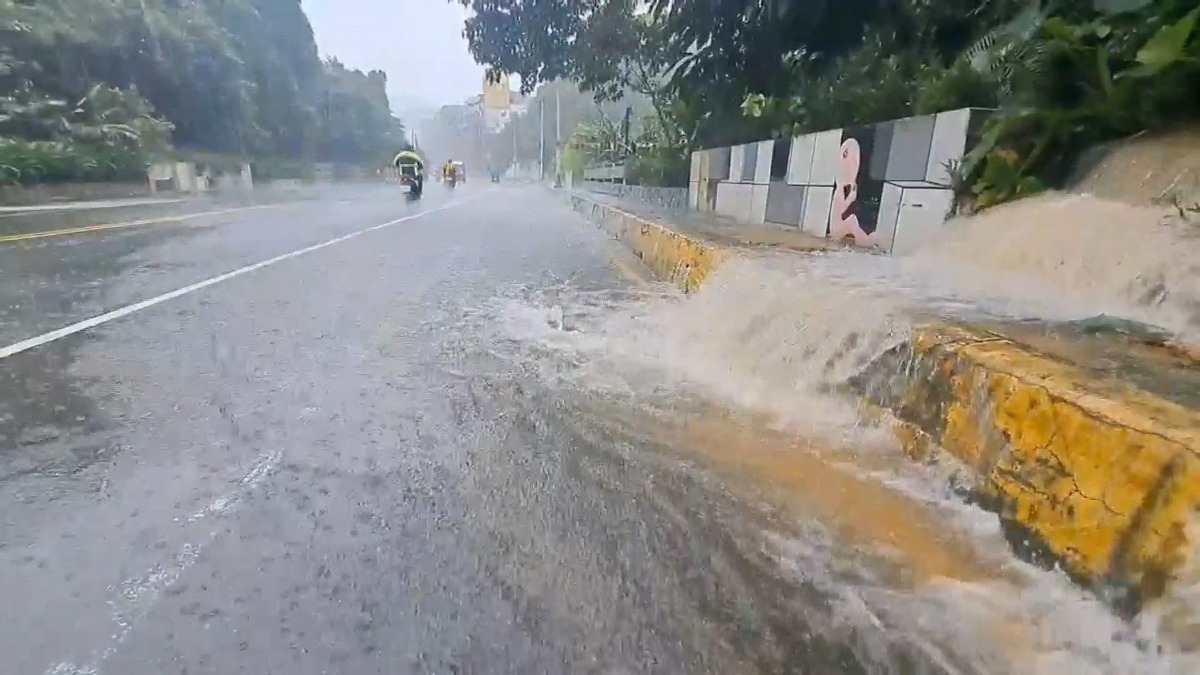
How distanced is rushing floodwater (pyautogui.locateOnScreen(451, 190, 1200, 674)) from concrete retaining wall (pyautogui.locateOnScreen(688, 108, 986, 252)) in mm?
653

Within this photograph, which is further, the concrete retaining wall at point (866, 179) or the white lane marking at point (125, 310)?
the concrete retaining wall at point (866, 179)

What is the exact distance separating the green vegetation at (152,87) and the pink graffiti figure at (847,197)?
17.9 meters

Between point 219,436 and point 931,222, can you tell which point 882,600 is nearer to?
point 219,436

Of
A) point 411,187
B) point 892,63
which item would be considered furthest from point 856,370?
point 411,187

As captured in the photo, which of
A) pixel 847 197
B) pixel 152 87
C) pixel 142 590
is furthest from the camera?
pixel 152 87

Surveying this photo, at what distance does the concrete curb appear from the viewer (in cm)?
156

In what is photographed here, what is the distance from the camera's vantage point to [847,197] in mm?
6980

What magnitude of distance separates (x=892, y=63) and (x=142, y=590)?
9.81 m

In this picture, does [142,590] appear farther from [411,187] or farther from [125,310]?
[411,187]

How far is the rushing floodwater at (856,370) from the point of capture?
1667 mm

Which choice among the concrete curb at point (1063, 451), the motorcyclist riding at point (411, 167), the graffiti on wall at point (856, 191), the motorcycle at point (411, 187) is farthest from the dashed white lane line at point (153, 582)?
the motorcyclist riding at point (411, 167)

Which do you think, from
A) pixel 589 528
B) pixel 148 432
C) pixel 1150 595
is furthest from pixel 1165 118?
pixel 148 432

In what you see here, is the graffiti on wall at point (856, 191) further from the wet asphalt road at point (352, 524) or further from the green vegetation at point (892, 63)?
the wet asphalt road at point (352, 524)

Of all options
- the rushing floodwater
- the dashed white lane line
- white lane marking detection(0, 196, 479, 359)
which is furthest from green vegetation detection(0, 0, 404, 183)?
the dashed white lane line
